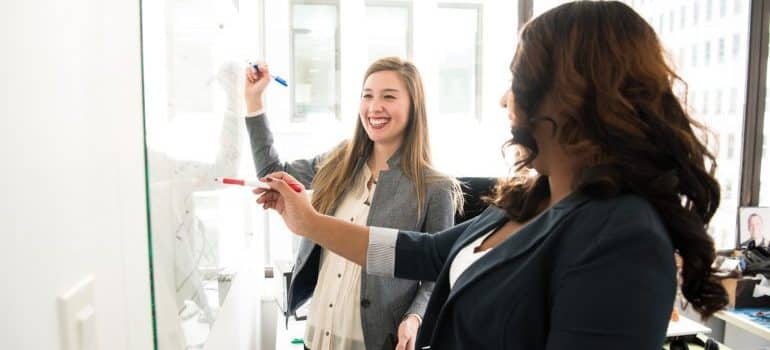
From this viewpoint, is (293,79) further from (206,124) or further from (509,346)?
(509,346)

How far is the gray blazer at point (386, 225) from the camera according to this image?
1374 millimetres

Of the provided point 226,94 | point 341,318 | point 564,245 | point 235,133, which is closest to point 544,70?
point 564,245

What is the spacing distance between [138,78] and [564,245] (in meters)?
0.56

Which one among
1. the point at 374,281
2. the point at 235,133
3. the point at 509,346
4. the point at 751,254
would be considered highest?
the point at 235,133

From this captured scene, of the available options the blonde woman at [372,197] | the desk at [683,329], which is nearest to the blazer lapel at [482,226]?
the blonde woman at [372,197]

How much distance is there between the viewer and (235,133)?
4.21 ft

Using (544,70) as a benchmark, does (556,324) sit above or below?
below

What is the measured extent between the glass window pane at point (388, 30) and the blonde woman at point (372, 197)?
1599 mm

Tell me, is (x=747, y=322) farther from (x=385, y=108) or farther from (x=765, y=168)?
(x=385, y=108)

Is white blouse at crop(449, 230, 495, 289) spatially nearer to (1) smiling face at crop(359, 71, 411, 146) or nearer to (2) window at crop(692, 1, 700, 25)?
(1) smiling face at crop(359, 71, 411, 146)

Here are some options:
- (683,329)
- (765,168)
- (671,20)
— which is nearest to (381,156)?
(683,329)

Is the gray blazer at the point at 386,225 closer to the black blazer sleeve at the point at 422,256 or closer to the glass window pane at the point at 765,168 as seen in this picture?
the black blazer sleeve at the point at 422,256

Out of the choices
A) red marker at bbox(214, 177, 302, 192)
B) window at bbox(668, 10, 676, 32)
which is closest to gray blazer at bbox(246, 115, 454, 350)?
red marker at bbox(214, 177, 302, 192)

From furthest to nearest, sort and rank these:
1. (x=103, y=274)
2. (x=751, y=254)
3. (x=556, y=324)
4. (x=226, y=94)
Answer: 1. (x=751, y=254)
2. (x=226, y=94)
3. (x=556, y=324)
4. (x=103, y=274)
